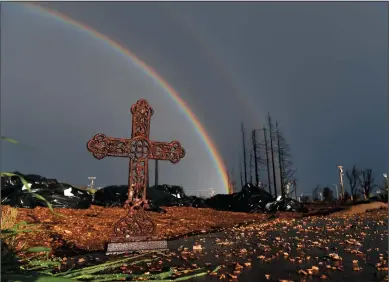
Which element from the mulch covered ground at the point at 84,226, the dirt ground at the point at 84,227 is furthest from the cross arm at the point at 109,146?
the mulch covered ground at the point at 84,226

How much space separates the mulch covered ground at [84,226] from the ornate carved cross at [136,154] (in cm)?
124

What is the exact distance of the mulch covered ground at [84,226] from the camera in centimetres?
652

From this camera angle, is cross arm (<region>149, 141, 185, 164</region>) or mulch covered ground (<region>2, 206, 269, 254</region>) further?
mulch covered ground (<region>2, 206, 269, 254</region>)

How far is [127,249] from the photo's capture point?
5.27 m

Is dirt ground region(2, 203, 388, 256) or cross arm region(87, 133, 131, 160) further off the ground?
cross arm region(87, 133, 131, 160)

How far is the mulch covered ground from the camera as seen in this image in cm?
652

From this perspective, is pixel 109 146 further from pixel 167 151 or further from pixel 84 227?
pixel 84 227

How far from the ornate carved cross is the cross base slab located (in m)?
0.10

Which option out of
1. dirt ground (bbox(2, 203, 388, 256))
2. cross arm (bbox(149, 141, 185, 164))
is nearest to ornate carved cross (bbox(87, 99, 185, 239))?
cross arm (bbox(149, 141, 185, 164))

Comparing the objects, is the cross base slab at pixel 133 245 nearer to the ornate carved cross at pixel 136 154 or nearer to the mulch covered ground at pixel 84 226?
the ornate carved cross at pixel 136 154

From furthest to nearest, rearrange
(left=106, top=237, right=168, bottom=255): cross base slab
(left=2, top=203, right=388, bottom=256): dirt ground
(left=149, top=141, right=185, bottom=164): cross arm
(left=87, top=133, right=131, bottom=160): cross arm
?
(left=2, top=203, right=388, bottom=256): dirt ground, (left=149, top=141, right=185, bottom=164): cross arm, (left=87, top=133, right=131, bottom=160): cross arm, (left=106, top=237, right=168, bottom=255): cross base slab

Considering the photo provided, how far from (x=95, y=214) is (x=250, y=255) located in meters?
6.34

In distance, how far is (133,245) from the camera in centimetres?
532

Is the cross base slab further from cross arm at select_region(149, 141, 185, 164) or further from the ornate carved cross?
cross arm at select_region(149, 141, 185, 164)
